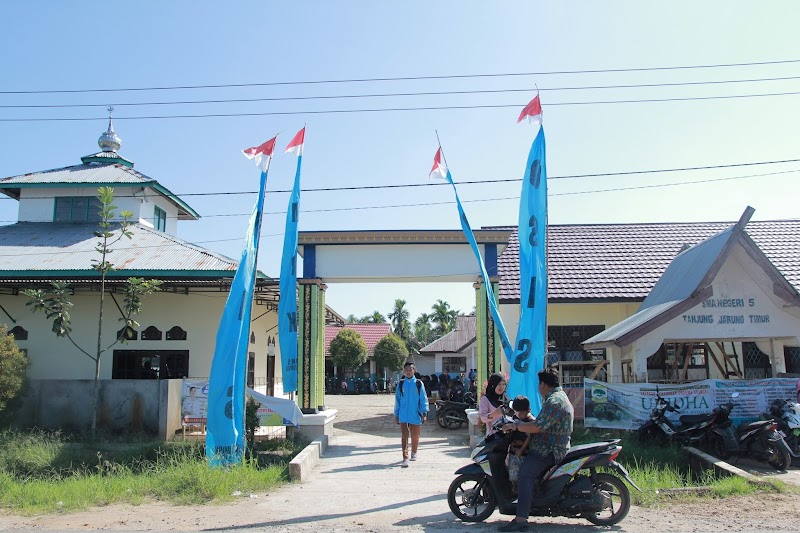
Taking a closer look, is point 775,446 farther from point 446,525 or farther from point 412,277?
point 412,277

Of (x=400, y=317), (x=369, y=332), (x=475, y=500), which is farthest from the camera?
(x=400, y=317)

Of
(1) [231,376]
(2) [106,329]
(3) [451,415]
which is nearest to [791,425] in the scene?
(3) [451,415]

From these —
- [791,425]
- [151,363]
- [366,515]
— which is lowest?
[366,515]

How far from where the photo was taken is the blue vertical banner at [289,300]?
12.2 metres

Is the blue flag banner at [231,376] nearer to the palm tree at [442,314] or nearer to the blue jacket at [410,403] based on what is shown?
the blue jacket at [410,403]

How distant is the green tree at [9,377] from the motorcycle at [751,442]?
13304mm

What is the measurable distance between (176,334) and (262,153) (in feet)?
26.1

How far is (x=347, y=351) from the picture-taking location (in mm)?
40688

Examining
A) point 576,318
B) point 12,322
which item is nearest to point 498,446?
point 576,318

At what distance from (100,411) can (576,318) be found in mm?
13225

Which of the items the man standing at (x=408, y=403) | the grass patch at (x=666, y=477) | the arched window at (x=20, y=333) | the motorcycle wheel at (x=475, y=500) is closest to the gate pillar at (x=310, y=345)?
the man standing at (x=408, y=403)

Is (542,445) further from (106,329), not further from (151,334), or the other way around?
(106,329)

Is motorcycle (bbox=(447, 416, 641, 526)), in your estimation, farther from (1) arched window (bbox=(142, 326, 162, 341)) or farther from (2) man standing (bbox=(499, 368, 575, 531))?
(1) arched window (bbox=(142, 326, 162, 341))

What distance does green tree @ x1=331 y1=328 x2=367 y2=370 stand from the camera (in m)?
40.8
